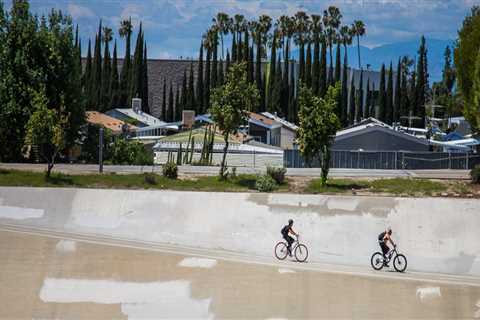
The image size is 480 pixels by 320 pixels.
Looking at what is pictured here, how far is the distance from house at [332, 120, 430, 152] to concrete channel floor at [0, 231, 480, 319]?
30.7 m

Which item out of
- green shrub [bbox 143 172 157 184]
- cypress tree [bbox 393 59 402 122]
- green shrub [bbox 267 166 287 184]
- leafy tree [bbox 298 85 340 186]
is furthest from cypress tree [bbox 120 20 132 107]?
leafy tree [bbox 298 85 340 186]

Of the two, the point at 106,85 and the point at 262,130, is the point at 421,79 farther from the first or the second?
the point at 106,85

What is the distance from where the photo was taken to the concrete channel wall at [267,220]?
26797mm

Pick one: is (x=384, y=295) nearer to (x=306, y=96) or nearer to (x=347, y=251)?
(x=347, y=251)

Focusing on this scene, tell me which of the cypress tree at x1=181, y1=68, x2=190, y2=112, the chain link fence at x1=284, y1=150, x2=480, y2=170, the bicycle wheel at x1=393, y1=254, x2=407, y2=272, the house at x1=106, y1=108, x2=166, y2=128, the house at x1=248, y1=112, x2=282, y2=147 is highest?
the cypress tree at x1=181, y1=68, x2=190, y2=112

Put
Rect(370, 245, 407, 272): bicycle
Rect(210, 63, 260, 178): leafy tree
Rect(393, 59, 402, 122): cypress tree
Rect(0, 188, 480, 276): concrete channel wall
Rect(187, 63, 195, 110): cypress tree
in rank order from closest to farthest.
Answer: Rect(370, 245, 407, 272): bicycle → Rect(0, 188, 480, 276): concrete channel wall → Rect(210, 63, 260, 178): leafy tree → Rect(187, 63, 195, 110): cypress tree → Rect(393, 59, 402, 122): cypress tree

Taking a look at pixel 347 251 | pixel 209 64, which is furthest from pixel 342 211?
pixel 209 64

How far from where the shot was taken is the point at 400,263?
81.8ft

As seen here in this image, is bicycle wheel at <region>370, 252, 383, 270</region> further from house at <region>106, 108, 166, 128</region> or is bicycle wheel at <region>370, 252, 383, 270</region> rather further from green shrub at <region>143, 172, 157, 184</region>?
house at <region>106, 108, 166, 128</region>

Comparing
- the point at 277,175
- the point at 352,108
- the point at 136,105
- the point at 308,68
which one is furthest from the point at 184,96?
the point at 277,175

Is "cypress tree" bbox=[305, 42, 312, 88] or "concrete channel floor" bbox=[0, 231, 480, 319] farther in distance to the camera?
"cypress tree" bbox=[305, 42, 312, 88]

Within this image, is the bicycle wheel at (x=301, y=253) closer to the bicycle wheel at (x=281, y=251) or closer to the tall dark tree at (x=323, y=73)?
the bicycle wheel at (x=281, y=251)

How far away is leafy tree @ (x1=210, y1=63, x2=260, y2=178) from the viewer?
1547 inches

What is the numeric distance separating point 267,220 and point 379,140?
27352 mm
